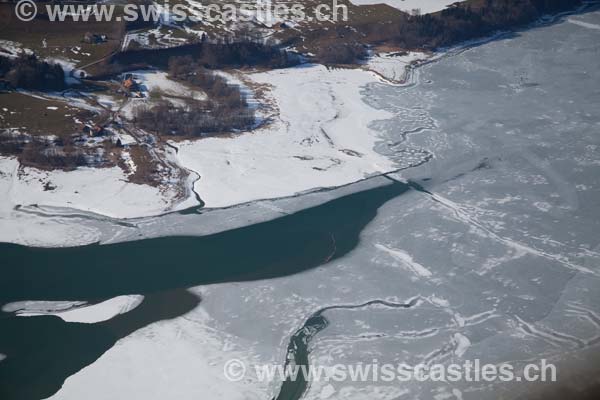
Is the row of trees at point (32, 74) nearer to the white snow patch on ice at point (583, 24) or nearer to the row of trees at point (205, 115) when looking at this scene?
the row of trees at point (205, 115)

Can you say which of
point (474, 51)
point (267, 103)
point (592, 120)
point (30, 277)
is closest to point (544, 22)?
point (474, 51)

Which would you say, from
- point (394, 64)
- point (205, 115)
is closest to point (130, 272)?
point (205, 115)

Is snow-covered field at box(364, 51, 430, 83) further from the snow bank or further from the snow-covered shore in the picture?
the snow-covered shore

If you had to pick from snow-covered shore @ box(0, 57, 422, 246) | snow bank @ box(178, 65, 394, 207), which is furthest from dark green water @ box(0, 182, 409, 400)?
snow bank @ box(178, 65, 394, 207)

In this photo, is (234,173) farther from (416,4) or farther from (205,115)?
(416,4)

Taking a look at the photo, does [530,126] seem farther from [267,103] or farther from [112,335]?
[112,335]

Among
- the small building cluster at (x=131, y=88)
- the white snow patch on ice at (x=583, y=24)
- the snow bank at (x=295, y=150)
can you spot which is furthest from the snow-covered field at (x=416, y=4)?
the small building cluster at (x=131, y=88)

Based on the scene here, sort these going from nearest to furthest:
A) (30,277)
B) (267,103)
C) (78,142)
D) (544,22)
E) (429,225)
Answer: (30,277), (429,225), (78,142), (267,103), (544,22)
